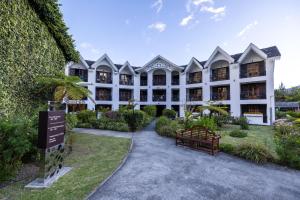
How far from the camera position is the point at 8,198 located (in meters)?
4.45

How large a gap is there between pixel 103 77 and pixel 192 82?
16289 mm

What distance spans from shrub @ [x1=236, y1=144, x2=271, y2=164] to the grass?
6152 mm

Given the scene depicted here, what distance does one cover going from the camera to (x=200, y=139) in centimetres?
988

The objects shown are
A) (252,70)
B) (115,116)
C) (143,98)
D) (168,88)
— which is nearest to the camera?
(115,116)

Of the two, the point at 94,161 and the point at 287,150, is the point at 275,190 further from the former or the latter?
the point at 94,161

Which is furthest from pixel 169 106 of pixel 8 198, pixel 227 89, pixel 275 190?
pixel 8 198

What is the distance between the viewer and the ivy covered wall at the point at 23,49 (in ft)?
24.5

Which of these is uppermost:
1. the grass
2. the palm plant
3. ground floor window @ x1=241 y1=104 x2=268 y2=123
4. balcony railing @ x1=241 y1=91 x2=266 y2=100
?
balcony railing @ x1=241 y1=91 x2=266 y2=100

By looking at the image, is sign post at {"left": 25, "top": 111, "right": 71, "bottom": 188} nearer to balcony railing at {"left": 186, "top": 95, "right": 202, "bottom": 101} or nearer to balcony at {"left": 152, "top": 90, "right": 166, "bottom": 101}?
balcony railing at {"left": 186, "top": 95, "right": 202, "bottom": 101}

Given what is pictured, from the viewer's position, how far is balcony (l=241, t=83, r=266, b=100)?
2246 centimetres

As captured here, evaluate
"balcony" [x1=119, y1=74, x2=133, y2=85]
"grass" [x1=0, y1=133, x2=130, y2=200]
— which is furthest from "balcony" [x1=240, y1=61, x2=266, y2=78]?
"grass" [x1=0, y1=133, x2=130, y2=200]

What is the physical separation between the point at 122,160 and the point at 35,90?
719cm

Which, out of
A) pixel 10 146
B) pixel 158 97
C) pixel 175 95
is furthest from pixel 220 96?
pixel 10 146

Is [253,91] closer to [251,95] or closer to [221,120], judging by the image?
[251,95]
